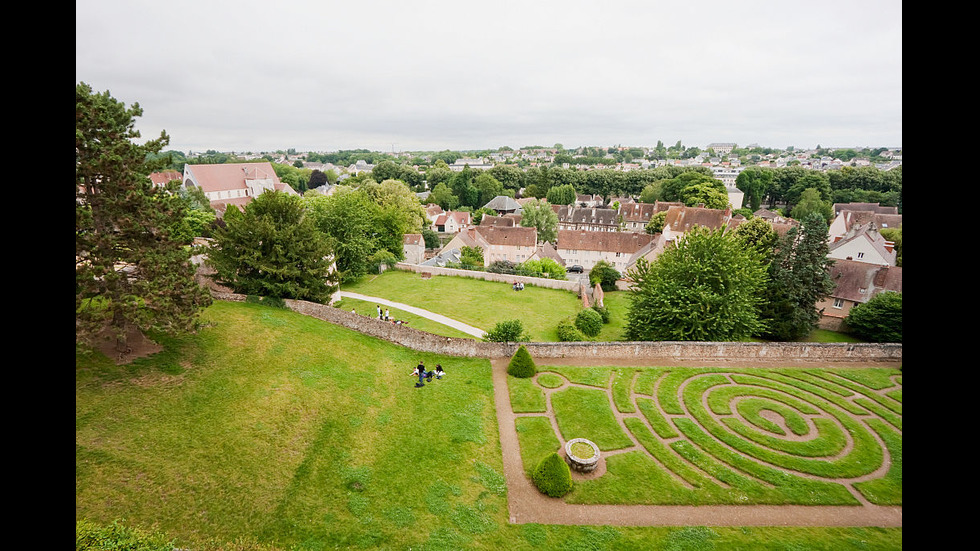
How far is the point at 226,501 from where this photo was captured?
13.2 meters

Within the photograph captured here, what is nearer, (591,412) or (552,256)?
(591,412)

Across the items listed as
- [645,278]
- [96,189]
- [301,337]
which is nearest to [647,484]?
[645,278]

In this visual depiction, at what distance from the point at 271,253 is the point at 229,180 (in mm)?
62518

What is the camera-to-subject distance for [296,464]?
15.4 m

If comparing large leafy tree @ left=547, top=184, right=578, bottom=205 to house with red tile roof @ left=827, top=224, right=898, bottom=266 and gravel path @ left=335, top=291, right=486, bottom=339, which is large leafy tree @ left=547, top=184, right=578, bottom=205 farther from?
gravel path @ left=335, top=291, right=486, bottom=339

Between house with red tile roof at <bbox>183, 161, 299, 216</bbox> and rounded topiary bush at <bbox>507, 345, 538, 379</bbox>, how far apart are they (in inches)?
2420

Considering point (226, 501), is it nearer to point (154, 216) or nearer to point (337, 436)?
point (337, 436)

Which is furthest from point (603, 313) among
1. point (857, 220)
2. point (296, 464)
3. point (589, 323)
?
point (857, 220)

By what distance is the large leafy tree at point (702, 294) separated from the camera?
87.6ft

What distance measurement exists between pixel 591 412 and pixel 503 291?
24068 millimetres

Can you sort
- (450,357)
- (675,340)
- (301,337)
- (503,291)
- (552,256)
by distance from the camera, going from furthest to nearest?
1. (552,256)
2. (503,291)
3. (675,340)
4. (450,357)
5. (301,337)

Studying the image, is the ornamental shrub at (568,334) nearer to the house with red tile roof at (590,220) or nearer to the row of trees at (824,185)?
the house with red tile roof at (590,220)

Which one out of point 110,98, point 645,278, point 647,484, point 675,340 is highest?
point 110,98
